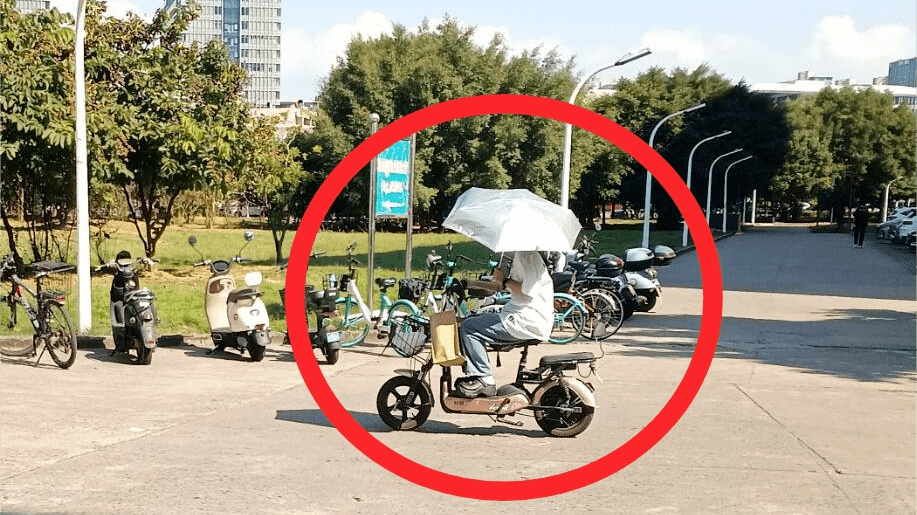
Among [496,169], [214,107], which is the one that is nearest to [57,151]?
[214,107]

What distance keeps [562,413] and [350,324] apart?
6.41 meters

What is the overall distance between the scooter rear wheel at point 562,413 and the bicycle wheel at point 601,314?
7.06 metres

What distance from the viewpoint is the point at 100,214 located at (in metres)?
23.0

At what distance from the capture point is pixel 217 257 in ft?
86.5

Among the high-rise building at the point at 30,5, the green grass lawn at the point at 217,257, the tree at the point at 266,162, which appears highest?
the high-rise building at the point at 30,5

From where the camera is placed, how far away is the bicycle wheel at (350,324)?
12.4m

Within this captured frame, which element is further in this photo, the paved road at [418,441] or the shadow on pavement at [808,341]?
the shadow on pavement at [808,341]

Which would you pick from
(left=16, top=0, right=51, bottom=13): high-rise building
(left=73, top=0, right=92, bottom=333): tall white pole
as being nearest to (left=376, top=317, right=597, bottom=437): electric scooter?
(left=73, top=0, right=92, bottom=333): tall white pole

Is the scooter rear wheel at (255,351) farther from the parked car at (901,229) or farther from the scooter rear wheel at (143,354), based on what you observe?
the parked car at (901,229)

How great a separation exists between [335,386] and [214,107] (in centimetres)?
1208

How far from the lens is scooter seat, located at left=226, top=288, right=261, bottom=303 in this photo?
11.1 metres

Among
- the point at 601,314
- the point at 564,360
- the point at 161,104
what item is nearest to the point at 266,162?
the point at 161,104

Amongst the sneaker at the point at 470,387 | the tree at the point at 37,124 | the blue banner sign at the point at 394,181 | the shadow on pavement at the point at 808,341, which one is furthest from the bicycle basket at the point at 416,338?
the tree at the point at 37,124

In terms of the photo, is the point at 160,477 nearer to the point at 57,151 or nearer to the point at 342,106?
the point at 57,151
